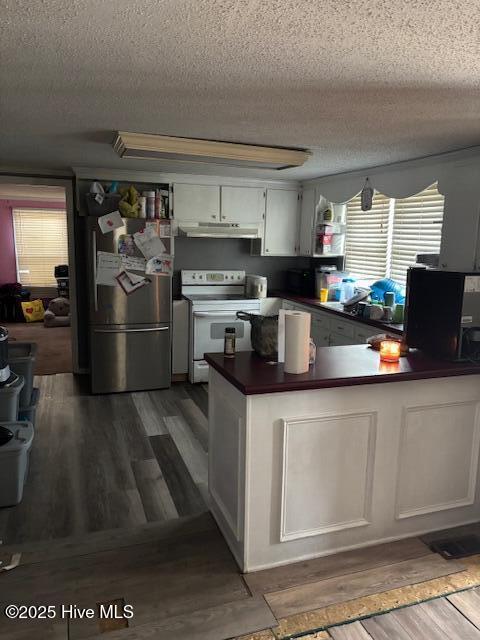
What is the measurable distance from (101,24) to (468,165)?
2644mm

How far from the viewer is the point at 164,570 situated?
2.21m

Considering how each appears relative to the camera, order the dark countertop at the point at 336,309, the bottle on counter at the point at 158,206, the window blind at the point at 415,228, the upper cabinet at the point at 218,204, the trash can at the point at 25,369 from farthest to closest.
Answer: the upper cabinet at the point at 218,204 → the bottle on counter at the point at 158,206 → the window blind at the point at 415,228 → the dark countertop at the point at 336,309 → the trash can at the point at 25,369

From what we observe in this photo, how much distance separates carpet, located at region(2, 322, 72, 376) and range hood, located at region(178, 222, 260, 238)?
6.81 feet

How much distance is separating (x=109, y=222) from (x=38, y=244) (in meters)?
5.01

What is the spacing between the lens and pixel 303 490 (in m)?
2.27

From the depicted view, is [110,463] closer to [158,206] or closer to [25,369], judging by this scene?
[25,369]

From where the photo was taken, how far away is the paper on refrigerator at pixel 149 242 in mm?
4559

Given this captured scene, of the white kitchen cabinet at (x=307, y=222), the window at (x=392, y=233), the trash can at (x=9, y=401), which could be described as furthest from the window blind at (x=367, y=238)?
the trash can at (x=9, y=401)

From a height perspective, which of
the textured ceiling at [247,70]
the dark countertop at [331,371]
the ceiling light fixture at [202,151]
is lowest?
the dark countertop at [331,371]

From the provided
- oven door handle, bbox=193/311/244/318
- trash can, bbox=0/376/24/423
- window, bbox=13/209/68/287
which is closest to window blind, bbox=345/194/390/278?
oven door handle, bbox=193/311/244/318

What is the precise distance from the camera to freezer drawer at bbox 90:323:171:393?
463 centimetres

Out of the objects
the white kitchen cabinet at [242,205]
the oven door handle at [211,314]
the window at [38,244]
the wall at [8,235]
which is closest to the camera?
the oven door handle at [211,314]

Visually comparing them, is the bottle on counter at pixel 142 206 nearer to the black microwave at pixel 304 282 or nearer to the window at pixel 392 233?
the black microwave at pixel 304 282

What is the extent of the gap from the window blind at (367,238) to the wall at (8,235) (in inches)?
233
